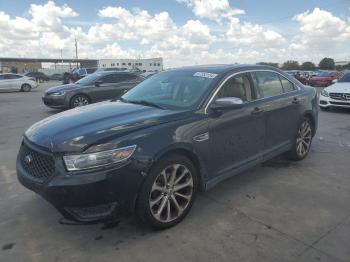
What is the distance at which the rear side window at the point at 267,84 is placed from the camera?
191 inches

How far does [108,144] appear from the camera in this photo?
3174 millimetres

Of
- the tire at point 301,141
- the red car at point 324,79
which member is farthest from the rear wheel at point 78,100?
the red car at point 324,79

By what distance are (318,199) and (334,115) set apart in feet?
25.3


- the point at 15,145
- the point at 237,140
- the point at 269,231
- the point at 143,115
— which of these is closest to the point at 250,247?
the point at 269,231

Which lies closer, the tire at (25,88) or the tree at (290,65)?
the tire at (25,88)

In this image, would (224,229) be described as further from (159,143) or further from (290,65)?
(290,65)

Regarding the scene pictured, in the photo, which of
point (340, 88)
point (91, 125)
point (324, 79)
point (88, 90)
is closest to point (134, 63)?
point (324, 79)

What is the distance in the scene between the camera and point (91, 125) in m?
3.50

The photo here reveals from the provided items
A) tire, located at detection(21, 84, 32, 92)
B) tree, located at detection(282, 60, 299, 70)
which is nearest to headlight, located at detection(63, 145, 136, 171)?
tire, located at detection(21, 84, 32, 92)

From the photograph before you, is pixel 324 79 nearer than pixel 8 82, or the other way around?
pixel 8 82

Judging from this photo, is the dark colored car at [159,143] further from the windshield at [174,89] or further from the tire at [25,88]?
the tire at [25,88]

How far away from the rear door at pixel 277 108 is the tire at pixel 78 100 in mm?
8709

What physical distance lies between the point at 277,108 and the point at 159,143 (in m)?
2.36

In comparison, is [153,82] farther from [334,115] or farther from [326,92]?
[326,92]
